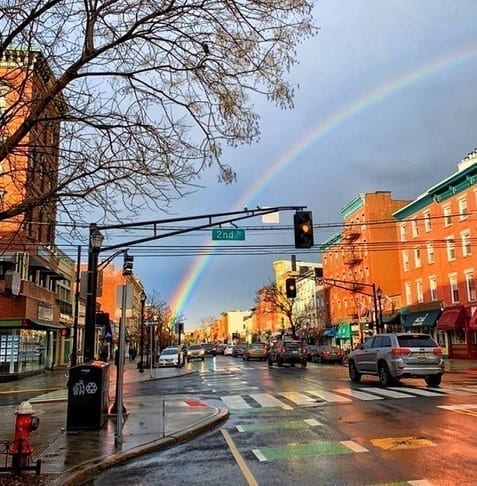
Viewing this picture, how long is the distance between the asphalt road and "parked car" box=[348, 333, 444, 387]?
10.3 ft

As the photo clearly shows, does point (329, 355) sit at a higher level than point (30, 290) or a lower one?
lower

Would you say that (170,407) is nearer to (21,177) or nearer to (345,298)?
(21,177)

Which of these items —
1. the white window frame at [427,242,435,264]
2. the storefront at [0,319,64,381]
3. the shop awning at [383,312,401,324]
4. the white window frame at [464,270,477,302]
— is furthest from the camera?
the shop awning at [383,312,401,324]

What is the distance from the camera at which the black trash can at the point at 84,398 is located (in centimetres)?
1216

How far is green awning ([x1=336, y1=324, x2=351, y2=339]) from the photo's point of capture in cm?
6970

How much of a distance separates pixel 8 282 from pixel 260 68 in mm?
25964

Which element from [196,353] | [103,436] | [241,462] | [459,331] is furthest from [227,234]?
[196,353]

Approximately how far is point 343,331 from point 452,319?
3078 centimetres

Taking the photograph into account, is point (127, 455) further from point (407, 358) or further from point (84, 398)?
point (407, 358)

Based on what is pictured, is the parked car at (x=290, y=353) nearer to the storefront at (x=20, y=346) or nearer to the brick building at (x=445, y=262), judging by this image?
the brick building at (x=445, y=262)

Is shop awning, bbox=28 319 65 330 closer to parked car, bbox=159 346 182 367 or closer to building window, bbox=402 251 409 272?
parked car, bbox=159 346 182 367

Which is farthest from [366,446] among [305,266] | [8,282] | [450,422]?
[305,266]

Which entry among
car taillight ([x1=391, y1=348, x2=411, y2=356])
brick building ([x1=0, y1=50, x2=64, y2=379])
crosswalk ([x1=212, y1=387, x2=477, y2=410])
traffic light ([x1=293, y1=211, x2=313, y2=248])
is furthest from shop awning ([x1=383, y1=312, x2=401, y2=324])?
traffic light ([x1=293, y1=211, x2=313, y2=248])

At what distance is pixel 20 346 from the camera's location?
111 feet
